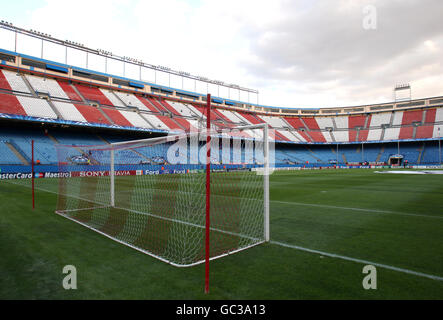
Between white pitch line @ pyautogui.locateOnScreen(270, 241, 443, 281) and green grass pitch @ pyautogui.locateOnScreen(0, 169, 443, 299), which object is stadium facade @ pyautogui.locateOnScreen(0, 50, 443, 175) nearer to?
green grass pitch @ pyautogui.locateOnScreen(0, 169, 443, 299)

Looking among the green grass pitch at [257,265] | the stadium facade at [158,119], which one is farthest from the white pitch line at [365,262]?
the stadium facade at [158,119]

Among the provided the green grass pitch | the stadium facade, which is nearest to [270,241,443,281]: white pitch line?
the green grass pitch

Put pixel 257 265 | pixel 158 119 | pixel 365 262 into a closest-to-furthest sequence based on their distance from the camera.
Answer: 1. pixel 257 265
2. pixel 365 262
3. pixel 158 119

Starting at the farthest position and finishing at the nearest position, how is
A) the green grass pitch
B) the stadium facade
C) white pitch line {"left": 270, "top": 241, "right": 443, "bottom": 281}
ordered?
the stadium facade, white pitch line {"left": 270, "top": 241, "right": 443, "bottom": 281}, the green grass pitch

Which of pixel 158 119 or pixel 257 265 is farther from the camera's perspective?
pixel 158 119

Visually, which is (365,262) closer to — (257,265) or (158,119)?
(257,265)

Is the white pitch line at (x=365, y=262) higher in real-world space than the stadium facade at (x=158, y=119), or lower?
lower

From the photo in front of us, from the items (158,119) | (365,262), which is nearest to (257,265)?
(365,262)

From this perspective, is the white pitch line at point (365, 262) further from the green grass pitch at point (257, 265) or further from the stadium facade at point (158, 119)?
the stadium facade at point (158, 119)

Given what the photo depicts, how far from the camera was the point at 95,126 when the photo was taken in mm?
29031

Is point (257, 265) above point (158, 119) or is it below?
below

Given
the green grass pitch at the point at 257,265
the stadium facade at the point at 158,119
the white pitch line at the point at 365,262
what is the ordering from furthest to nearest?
the stadium facade at the point at 158,119 < the white pitch line at the point at 365,262 < the green grass pitch at the point at 257,265

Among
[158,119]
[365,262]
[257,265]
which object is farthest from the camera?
[158,119]
